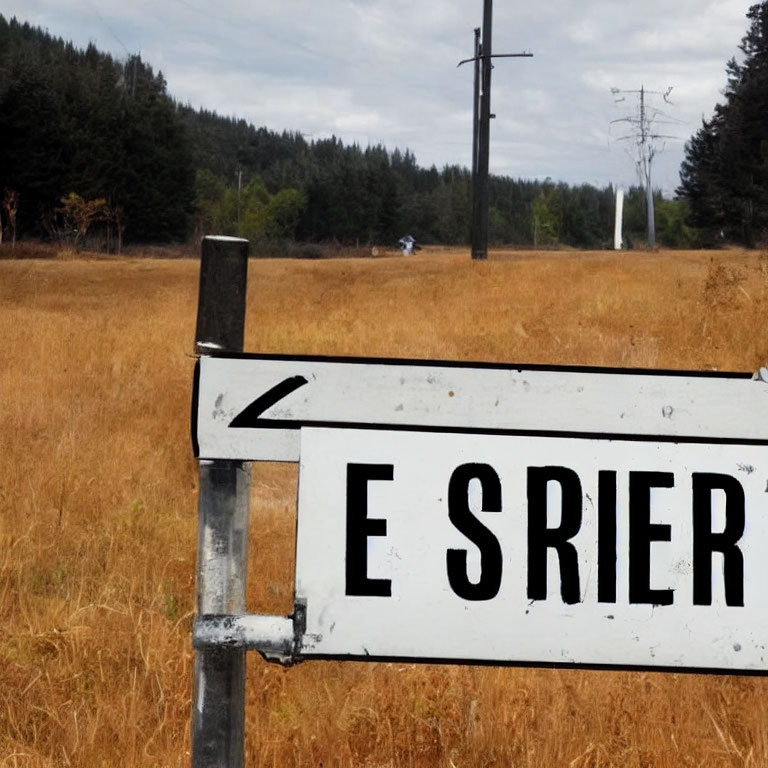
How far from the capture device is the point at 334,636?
4.94 feet

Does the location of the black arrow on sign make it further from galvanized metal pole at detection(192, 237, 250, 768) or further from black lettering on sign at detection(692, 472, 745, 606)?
black lettering on sign at detection(692, 472, 745, 606)

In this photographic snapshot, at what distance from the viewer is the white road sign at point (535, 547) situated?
1516mm

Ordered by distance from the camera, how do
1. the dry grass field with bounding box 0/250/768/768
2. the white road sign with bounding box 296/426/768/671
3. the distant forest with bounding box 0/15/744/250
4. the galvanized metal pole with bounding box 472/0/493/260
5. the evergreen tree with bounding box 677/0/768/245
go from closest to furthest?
1. the white road sign with bounding box 296/426/768/671
2. the dry grass field with bounding box 0/250/768/768
3. the galvanized metal pole with bounding box 472/0/493/260
4. the evergreen tree with bounding box 677/0/768/245
5. the distant forest with bounding box 0/15/744/250

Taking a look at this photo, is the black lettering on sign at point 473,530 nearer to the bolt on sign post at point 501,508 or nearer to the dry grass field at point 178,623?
the bolt on sign post at point 501,508

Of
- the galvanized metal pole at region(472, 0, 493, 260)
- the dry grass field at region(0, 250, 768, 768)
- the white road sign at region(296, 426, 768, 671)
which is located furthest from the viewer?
the galvanized metal pole at region(472, 0, 493, 260)

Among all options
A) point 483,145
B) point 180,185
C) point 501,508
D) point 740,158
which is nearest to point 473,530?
point 501,508

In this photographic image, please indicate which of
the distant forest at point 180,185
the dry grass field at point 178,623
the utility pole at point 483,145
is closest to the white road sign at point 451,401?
the dry grass field at point 178,623

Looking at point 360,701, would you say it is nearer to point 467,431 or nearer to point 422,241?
point 467,431

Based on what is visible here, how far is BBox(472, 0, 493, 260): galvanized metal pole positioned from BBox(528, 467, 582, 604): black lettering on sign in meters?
19.6

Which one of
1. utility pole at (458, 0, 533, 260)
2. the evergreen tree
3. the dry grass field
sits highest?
the evergreen tree

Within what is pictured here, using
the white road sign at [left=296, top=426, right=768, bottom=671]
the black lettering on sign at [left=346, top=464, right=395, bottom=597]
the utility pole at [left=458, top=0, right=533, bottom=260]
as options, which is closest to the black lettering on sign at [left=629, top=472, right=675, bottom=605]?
the white road sign at [left=296, top=426, right=768, bottom=671]

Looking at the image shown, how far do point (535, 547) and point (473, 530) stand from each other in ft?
0.34

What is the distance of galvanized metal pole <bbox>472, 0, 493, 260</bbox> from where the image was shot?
20844 mm

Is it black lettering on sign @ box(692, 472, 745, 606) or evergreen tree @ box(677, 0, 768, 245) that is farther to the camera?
evergreen tree @ box(677, 0, 768, 245)
